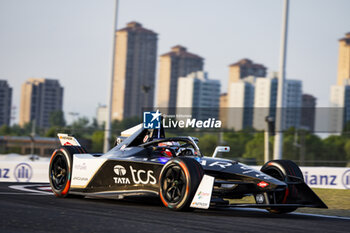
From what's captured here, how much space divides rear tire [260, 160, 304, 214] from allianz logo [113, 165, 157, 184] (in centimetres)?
181

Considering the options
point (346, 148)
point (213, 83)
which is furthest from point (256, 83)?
point (346, 148)

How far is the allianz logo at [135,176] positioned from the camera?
8.90m

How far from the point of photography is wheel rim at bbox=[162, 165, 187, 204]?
834cm

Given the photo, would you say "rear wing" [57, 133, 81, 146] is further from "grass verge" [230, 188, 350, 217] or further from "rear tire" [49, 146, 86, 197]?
"grass verge" [230, 188, 350, 217]

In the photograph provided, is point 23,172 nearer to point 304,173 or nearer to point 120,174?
point 304,173

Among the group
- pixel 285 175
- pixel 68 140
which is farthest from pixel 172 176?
pixel 68 140

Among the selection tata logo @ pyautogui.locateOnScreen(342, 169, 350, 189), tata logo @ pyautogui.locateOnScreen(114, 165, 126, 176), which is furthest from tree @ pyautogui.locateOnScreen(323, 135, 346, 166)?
tata logo @ pyautogui.locateOnScreen(114, 165, 126, 176)

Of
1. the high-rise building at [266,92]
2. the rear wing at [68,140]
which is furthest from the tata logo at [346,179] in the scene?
the high-rise building at [266,92]

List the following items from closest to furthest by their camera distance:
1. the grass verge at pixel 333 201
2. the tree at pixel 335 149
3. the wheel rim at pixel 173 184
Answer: the wheel rim at pixel 173 184 → the grass verge at pixel 333 201 → the tree at pixel 335 149

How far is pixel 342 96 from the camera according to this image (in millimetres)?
167250

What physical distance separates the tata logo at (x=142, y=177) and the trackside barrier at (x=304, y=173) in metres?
7.36

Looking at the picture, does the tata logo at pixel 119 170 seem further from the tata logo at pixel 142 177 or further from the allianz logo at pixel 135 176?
the tata logo at pixel 142 177

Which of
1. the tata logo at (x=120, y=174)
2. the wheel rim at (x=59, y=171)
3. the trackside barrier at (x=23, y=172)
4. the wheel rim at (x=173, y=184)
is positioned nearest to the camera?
the wheel rim at (x=173, y=184)

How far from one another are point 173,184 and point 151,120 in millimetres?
2129
